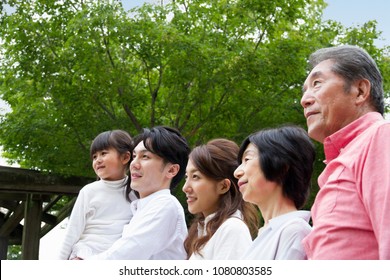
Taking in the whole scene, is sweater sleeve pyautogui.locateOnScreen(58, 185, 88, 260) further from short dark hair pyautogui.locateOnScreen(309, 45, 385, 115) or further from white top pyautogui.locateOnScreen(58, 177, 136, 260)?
short dark hair pyautogui.locateOnScreen(309, 45, 385, 115)

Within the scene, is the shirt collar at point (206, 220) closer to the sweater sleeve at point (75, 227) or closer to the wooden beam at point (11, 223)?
the sweater sleeve at point (75, 227)

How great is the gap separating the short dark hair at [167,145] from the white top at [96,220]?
376 millimetres

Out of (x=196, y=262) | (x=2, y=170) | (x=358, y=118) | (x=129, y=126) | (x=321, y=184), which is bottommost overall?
(x=196, y=262)

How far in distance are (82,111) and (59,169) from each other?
1124 millimetres

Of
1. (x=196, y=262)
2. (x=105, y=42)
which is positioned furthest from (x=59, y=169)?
(x=196, y=262)

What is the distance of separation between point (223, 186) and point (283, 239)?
2.57ft

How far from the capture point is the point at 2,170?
9391mm

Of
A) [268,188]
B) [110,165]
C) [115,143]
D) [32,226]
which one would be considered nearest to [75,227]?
[110,165]

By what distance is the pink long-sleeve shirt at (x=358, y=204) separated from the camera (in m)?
1.29

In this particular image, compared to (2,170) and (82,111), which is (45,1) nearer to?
(82,111)

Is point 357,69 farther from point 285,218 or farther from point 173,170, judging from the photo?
point 173,170

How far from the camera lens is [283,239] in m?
1.78

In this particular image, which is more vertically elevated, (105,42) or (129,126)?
(105,42)

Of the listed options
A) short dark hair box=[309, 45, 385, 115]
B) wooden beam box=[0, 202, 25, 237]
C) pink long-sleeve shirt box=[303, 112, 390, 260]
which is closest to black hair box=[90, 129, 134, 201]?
short dark hair box=[309, 45, 385, 115]
